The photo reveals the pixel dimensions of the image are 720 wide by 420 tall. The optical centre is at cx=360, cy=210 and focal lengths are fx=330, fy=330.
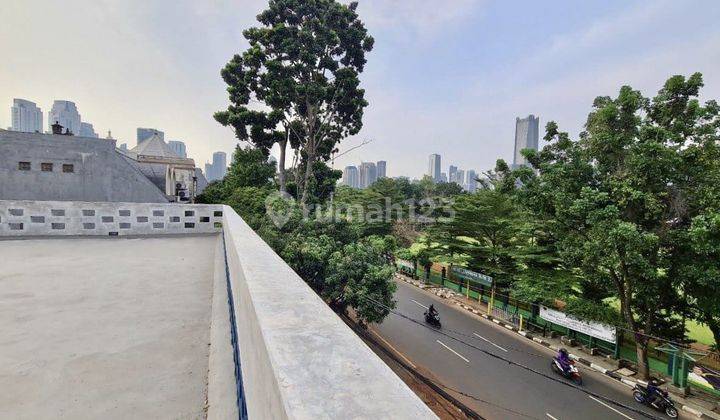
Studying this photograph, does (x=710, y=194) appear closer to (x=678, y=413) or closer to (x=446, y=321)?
(x=678, y=413)

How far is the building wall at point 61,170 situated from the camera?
1270 centimetres

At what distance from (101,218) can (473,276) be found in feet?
54.6

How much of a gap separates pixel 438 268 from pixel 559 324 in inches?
476

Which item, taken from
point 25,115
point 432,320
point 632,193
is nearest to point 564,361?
point 432,320

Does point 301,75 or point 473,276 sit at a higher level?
point 301,75

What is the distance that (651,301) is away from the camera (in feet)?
34.3

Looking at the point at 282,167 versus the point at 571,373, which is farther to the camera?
the point at 282,167

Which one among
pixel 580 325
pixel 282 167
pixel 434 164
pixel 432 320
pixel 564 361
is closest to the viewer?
pixel 564 361

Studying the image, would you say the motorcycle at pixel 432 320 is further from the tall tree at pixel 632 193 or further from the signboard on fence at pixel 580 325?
the tall tree at pixel 632 193

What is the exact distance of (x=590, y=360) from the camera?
497 inches

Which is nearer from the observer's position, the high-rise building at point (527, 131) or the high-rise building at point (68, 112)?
the high-rise building at point (68, 112)

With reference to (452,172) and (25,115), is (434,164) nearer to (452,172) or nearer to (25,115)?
(452,172)

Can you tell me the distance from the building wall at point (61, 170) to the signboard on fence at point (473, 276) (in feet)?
55.9

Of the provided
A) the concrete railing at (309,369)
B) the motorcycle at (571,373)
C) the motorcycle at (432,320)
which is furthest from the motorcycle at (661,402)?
the concrete railing at (309,369)
